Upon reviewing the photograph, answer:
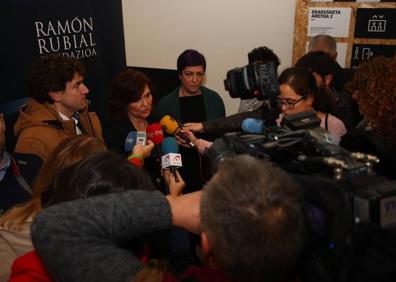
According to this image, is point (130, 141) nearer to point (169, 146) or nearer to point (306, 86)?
point (169, 146)

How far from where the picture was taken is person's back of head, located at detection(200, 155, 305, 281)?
71 centimetres

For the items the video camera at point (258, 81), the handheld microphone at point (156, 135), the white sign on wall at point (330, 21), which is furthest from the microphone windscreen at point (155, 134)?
the white sign on wall at point (330, 21)

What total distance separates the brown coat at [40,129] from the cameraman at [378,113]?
4.59ft

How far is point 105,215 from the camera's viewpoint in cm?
86

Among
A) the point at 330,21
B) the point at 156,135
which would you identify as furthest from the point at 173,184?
the point at 330,21

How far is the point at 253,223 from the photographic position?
0.71 m

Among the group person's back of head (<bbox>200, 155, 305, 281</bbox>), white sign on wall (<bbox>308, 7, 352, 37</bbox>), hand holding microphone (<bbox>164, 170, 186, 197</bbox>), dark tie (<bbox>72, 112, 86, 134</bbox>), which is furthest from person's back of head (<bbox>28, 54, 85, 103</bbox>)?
white sign on wall (<bbox>308, 7, 352, 37</bbox>)

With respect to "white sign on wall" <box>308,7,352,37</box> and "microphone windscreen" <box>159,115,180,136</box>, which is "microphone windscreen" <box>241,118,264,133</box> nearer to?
"microphone windscreen" <box>159,115,180,136</box>

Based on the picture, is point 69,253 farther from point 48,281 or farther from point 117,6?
point 117,6

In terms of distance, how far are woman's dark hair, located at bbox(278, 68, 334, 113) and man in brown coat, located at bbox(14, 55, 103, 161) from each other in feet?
3.84

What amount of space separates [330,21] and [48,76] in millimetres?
2485

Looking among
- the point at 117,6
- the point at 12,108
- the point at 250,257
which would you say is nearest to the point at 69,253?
the point at 250,257

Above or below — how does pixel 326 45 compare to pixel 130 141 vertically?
above

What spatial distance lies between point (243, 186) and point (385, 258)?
0.28m
